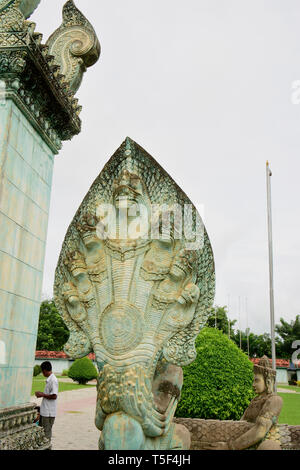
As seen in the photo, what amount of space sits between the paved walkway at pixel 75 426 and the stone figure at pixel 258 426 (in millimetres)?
3633

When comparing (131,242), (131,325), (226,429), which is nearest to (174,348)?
(131,325)

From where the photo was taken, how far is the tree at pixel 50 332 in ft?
101

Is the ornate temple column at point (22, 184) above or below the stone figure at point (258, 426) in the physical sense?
above

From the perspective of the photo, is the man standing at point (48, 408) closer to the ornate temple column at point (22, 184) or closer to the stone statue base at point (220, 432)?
the ornate temple column at point (22, 184)

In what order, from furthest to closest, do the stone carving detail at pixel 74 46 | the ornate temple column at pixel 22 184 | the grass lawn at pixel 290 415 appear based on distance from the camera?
the grass lawn at pixel 290 415 < the stone carving detail at pixel 74 46 < the ornate temple column at pixel 22 184

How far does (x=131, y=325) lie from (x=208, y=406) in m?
2.47

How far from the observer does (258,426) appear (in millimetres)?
2465

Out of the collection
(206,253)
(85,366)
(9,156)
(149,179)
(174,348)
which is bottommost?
(85,366)

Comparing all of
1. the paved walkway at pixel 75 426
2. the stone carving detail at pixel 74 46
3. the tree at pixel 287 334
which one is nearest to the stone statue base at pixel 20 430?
the paved walkway at pixel 75 426

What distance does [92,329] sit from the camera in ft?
7.88

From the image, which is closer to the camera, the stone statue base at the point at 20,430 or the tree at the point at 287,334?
the stone statue base at the point at 20,430

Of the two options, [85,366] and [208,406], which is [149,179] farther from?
[85,366]

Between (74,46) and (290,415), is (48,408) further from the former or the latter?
(290,415)
